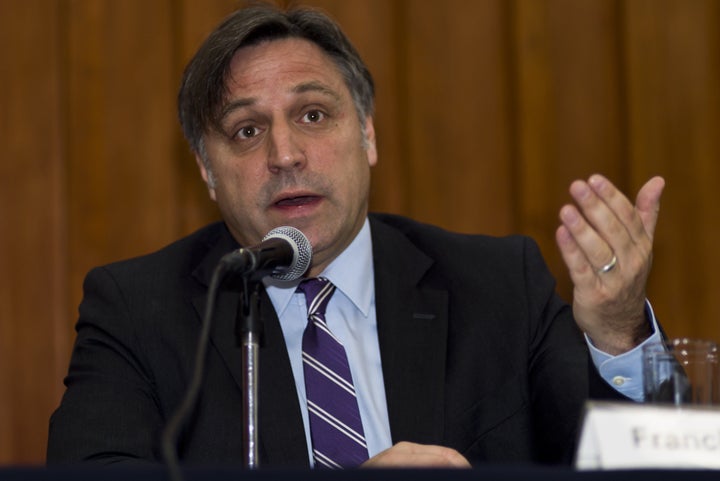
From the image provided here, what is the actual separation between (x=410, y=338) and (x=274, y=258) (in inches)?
29.7

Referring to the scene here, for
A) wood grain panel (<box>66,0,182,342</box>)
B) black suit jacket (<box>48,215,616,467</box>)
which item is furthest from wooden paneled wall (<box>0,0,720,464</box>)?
black suit jacket (<box>48,215,616,467</box>)

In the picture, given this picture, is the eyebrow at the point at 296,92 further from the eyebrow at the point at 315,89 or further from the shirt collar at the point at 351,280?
the shirt collar at the point at 351,280

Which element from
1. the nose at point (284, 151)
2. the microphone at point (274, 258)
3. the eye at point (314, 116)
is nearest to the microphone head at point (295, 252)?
the microphone at point (274, 258)

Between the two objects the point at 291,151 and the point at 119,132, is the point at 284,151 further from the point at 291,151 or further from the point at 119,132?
the point at 119,132

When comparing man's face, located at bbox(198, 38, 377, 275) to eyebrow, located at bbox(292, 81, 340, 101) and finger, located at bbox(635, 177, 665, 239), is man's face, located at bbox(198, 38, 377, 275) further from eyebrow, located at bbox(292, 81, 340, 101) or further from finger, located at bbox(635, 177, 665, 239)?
finger, located at bbox(635, 177, 665, 239)

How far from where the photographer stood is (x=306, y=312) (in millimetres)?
2295

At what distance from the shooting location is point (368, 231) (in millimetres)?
2514

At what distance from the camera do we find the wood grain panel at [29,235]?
297 centimetres

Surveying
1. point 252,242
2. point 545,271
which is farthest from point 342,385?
point 545,271

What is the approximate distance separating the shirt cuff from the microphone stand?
23.3 inches

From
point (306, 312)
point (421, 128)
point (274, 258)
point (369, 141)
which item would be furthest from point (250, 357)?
point (421, 128)

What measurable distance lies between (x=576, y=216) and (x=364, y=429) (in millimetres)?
816

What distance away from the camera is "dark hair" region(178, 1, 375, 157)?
242 centimetres

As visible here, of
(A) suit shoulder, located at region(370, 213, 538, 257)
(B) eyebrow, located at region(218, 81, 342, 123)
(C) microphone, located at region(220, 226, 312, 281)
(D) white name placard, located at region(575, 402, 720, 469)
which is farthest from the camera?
(A) suit shoulder, located at region(370, 213, 538, 257)
